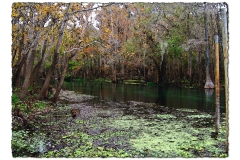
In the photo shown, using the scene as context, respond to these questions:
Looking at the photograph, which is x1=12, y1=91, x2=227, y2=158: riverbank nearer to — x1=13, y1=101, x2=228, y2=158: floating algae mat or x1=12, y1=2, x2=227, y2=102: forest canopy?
x1=13, y1=101, x2=228, y2=158: floating algae mat

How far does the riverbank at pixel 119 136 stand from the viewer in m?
5.34

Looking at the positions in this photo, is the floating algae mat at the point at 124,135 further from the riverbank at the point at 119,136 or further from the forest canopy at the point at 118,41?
the forest canopy at the point at 118,41

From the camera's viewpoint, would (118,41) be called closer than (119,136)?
No

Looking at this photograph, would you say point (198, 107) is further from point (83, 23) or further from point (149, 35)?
point (149, 35)

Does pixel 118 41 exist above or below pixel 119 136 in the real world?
above

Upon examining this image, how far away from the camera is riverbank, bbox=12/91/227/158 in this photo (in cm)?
534

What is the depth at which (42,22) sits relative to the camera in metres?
9.25

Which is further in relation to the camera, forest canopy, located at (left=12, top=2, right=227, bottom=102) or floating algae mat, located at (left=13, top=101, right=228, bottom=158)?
forest canopy, located at (left=12, top=2, right=227, bottom=102)

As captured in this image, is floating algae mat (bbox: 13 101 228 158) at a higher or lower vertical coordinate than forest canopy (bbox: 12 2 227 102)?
lower

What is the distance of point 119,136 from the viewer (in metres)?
6.39

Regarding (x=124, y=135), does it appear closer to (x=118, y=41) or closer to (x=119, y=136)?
(x=119, y=136)

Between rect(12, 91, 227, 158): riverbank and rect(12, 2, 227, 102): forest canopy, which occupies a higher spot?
rect(12, 2, 227, 102): forest canopy

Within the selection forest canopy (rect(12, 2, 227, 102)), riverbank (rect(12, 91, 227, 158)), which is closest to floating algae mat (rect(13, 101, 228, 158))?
riverbank (rect(12, 91, 227, 158))

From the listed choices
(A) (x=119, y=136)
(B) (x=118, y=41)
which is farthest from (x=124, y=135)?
(B) (x=118, y=41)
